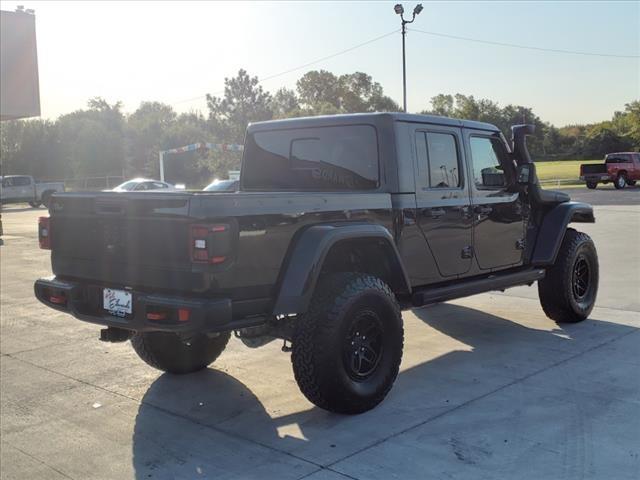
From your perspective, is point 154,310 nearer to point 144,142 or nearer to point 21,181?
point 21,181

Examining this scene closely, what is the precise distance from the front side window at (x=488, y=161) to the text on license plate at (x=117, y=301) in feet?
10.4

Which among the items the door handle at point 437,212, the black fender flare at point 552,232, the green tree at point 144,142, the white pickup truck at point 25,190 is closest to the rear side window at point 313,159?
the door handle at point 437,212

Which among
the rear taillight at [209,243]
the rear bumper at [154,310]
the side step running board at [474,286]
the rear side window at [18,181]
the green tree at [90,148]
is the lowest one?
the side step running board at [474,286]

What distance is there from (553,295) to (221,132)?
304ft

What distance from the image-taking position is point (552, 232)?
20.5 feet

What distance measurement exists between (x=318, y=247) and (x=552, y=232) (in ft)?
10.7

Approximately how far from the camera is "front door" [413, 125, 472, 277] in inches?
196

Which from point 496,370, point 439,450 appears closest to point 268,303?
point 439,450

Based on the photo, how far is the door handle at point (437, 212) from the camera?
4.99 m

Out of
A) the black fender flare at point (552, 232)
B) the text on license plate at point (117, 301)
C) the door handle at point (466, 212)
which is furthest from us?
the black fender flare at point (552, 232)

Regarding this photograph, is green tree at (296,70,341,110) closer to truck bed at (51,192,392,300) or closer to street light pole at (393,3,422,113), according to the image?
street light pole at (393,3,422,113)

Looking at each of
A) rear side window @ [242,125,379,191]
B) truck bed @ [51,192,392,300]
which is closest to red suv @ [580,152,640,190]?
rear side window @ [242,125,379,191]

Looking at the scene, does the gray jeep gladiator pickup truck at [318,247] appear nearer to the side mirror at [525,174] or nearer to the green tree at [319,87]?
the side mirror at [525,174]

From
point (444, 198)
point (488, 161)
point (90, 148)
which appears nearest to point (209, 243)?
point (444, 198)
